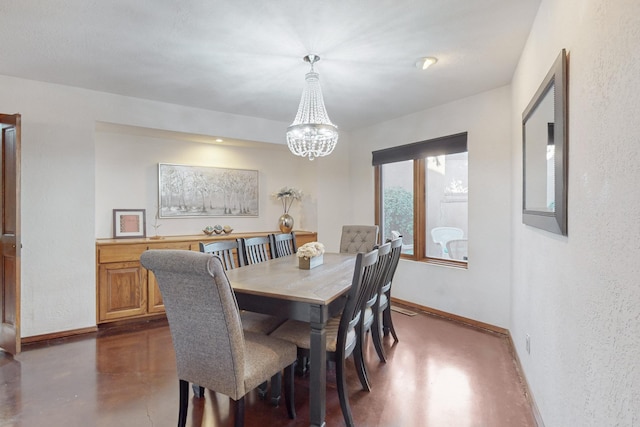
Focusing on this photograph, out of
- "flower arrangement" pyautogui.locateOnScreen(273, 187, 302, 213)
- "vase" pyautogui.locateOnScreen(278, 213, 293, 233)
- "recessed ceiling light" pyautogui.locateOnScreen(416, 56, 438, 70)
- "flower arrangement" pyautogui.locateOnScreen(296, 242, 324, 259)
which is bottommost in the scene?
"flower arrangement" pyautogui.locateOnScreen(296, 242, 324, 259)

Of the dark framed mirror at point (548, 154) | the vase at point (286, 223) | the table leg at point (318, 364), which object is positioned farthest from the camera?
the vase at point (286, 223)

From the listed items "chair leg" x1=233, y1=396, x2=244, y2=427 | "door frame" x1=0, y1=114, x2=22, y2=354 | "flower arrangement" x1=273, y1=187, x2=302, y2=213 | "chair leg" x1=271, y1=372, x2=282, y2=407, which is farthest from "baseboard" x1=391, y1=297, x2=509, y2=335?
"door frame" x1=0, y1=114, x2=22, y2=354

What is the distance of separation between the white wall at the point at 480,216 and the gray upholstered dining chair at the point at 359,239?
0.84 metres

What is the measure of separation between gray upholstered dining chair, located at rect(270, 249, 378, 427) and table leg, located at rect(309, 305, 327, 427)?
18 cm

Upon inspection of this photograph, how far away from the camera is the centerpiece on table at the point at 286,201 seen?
498 centimetres

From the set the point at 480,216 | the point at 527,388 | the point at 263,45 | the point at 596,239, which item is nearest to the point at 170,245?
the point at 263,45

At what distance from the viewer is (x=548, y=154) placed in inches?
68.6

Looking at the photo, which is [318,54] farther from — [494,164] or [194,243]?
[194,243]

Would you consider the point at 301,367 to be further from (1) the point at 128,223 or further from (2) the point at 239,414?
(1) the point at 128,223

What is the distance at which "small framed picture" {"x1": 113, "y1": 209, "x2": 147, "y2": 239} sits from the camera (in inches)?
157

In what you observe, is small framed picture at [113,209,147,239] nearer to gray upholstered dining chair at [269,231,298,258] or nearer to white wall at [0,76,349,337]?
white wall at [0,76,349,337]

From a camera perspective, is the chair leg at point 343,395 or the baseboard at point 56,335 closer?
the chair leg at point 343,395

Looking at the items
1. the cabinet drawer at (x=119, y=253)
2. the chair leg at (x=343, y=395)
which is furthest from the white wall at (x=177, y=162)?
the chair leg at (x=343, y=395)

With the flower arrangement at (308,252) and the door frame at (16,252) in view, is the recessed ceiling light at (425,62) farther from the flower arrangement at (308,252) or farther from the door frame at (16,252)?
the door frame at (16,252)
